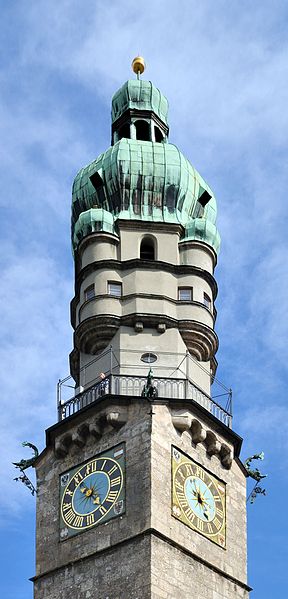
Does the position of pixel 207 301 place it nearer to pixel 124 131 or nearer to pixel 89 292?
pixel 89 292

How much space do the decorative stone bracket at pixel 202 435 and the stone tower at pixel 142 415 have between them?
0.13 feet

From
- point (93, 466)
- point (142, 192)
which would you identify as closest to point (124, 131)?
point (142, 192)

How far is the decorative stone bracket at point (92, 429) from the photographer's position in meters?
33.7

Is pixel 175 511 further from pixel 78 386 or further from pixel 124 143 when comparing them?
pixel 124 143

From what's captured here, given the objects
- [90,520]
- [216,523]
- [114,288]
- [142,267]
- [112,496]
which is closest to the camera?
[112,496]

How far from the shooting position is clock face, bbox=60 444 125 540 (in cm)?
3284

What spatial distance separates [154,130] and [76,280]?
225 inches

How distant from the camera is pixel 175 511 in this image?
107ft

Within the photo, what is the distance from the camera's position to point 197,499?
110ft

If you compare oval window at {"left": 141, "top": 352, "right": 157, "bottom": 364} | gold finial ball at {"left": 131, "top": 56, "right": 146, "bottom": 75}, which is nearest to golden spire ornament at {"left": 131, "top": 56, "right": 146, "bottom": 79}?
gold finial ball at {"left": 131, "top": 56, "right": 146, "bottom": 75}

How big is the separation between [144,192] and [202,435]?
7.55m

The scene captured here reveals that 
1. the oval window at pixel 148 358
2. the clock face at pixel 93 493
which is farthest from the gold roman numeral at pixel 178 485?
the oval window at pixel 148 358

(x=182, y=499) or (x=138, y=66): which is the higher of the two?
(x=138, y=66)

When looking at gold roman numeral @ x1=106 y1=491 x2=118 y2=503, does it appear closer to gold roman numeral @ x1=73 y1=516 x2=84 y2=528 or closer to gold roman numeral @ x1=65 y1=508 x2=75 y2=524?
gold roman numeral @ x1=73 y1=516 x2=84 y2=528
